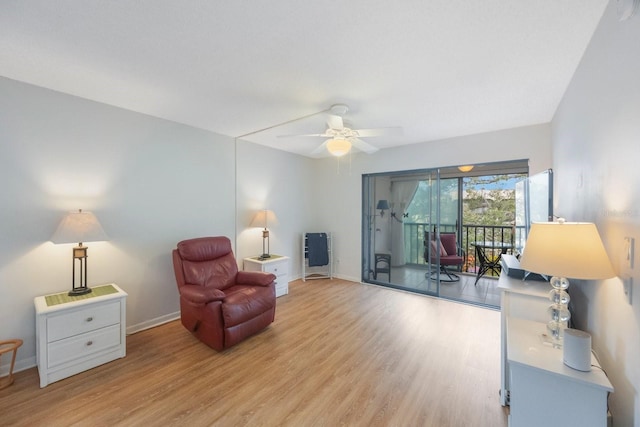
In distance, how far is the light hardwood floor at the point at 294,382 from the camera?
1.73 meters

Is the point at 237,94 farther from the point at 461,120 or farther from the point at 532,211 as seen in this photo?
the point at 532,211

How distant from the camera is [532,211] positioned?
114 inches

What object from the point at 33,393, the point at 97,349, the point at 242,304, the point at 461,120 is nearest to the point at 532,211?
the point at 461,120

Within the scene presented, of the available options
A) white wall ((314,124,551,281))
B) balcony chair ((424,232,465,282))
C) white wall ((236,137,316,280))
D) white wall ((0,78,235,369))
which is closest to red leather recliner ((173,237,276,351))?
white wall ((0,78,235,369))

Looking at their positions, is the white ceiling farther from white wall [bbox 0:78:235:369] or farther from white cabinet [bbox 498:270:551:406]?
white cabinet [bbox 498:270:551:406]

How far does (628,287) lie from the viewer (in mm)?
1105

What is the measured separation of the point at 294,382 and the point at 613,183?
234cm

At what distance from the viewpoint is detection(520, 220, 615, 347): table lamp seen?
117 centimetres

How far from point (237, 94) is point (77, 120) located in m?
1.57

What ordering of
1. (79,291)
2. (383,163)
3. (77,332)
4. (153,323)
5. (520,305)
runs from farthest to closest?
(383,163), (153,323), (79,291), (77,332), (520,305)

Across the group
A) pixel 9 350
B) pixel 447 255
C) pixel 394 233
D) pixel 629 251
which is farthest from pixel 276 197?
pixel 629 251

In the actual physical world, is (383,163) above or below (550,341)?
above

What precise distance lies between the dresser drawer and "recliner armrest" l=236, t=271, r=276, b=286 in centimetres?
119

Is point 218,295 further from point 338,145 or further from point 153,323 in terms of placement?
point 338,145
